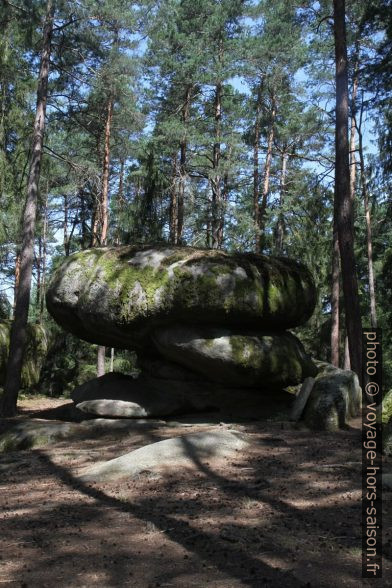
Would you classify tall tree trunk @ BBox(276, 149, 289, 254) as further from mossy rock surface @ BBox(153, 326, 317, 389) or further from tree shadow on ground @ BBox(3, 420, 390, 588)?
Answer: tree shadow on ground @ BBox(3, 420, 390, 588)

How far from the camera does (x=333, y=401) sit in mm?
8305

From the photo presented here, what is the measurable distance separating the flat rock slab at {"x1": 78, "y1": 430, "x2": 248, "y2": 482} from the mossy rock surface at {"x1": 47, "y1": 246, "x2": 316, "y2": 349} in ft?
9.36

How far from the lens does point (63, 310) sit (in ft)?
35.3

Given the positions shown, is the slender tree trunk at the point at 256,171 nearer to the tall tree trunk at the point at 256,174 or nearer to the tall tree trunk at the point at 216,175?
the tall tree trunk at the point at 256,174

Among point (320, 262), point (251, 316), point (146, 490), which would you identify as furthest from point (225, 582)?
point (320, 262)

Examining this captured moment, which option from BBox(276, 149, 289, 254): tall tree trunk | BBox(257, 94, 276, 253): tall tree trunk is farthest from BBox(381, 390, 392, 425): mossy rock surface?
BBox(276, 149, 289, 254): tall tree trunk

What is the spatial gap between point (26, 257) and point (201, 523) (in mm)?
9110

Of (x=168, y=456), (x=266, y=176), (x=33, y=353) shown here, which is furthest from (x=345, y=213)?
(x=266, y=176)

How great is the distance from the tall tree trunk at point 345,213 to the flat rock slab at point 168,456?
3.57m

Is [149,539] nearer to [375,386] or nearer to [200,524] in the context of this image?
[200,524]

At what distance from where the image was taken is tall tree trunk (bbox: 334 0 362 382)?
9734 mm

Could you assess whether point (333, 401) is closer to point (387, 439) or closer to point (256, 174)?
point (387, 439)

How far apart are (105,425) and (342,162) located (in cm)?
688

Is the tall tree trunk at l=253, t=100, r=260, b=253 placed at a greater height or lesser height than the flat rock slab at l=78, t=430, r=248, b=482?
greater
